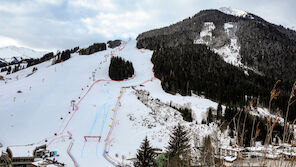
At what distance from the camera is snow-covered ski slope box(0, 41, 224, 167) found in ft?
66.6

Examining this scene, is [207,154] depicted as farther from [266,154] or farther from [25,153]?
[25,153]

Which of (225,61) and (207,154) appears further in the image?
(225,61)

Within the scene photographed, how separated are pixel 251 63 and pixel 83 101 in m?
69.1

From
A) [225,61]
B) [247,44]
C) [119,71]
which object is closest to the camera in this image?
[119,71]

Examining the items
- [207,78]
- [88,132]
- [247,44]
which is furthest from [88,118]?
[247,44]

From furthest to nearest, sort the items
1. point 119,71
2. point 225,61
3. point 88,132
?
point 225,61
point 119,71
point 88,132

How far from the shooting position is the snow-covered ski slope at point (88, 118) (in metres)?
20.3

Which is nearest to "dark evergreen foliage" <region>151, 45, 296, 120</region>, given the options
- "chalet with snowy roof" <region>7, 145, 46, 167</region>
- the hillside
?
the hillside

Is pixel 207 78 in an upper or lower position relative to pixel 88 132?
upper

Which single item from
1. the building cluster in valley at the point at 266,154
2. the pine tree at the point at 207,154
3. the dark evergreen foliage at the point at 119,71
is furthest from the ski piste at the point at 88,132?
the building cluster in valley at the point at 266,154

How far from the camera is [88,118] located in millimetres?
25859

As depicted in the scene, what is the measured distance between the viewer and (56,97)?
106 feet

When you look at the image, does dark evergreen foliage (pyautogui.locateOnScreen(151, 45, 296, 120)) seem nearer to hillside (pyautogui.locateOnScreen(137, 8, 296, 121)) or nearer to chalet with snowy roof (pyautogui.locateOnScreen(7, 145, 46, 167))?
hillside (pyautogui.locateOnScreen(137, 8, 296, 121))

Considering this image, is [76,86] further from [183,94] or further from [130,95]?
[183,94]
